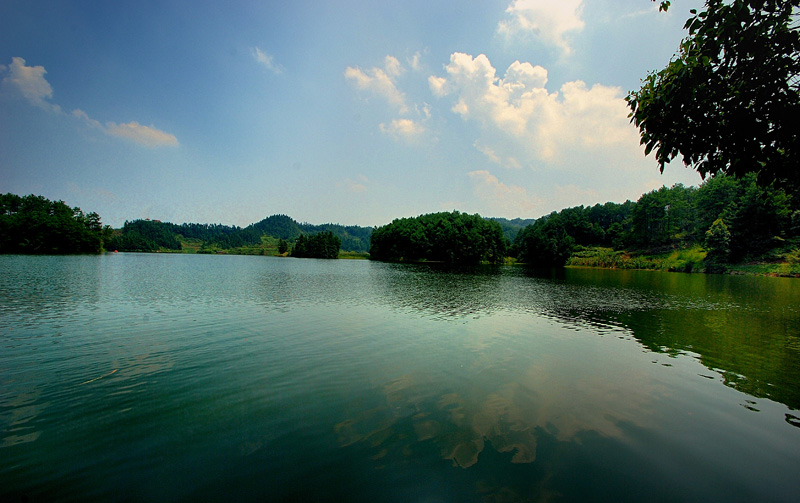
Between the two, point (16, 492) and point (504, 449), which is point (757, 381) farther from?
point (16, 492)

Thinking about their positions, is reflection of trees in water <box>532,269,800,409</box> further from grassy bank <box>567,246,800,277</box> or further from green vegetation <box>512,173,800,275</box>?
grassy bank <box>567,246,800,277</box>

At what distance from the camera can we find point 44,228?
9800 centimetres

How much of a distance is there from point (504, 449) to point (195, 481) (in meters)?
5.49

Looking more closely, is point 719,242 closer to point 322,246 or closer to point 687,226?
point 687,226

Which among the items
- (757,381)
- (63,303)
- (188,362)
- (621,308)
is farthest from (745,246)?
(63,303)

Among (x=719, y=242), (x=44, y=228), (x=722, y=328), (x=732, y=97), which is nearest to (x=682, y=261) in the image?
(x=719, y=242)

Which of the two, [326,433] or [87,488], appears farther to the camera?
[326,433]

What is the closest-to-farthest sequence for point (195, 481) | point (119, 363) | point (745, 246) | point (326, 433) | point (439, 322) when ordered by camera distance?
point (195, 481) < point (326, 433) < point (119, 363) < point (439, 322) < point (745, 246)

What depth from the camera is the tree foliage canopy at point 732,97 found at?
17.4ft

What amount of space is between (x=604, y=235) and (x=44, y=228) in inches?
7958

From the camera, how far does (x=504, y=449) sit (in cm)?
651

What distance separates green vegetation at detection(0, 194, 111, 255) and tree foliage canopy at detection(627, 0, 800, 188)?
133430 mm

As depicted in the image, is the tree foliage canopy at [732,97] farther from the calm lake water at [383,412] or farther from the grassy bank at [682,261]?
the grassy bank at [682,261]

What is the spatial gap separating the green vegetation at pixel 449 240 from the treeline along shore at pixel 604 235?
0.39 meters
